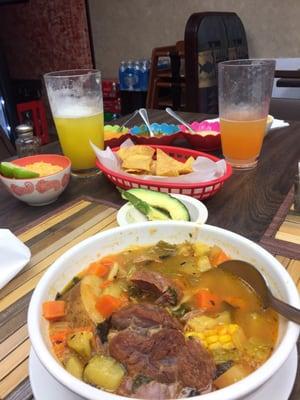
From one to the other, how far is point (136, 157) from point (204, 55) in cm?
241

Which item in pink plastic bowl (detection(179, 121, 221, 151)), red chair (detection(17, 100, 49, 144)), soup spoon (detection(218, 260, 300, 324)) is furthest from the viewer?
red chair (detection(17, 100, 49, 144))

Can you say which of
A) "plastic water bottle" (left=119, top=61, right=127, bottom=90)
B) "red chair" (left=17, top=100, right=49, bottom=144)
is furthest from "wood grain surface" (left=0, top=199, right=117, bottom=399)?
"plastic water bottle" (left=119, top=61, right=127, bottom=90)

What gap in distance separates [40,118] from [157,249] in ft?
15.5

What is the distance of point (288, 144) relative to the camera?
5.49ft

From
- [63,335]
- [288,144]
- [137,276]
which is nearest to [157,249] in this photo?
[137,276]

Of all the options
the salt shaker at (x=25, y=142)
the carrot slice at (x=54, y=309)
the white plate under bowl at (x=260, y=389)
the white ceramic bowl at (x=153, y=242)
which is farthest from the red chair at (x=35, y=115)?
the white plate under bowl at (x=260, y=389)

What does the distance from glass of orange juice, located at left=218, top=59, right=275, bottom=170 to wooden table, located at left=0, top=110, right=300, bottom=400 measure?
0.29 feet

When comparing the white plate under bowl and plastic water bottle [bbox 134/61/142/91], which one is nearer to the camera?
the white plate under bowl

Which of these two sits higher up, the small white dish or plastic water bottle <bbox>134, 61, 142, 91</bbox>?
the small white dish

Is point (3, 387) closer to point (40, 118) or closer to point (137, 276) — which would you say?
point (137, 276)

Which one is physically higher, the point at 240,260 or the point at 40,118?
the point at 240,260

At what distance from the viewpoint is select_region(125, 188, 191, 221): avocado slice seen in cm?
104

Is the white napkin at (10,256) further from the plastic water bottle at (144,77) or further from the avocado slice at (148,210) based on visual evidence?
the plastic water bottle at (144,77)

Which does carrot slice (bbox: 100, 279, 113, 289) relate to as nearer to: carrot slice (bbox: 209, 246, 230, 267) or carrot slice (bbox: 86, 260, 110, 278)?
carrot slice (bbox: 86, 260, 110, 278)
